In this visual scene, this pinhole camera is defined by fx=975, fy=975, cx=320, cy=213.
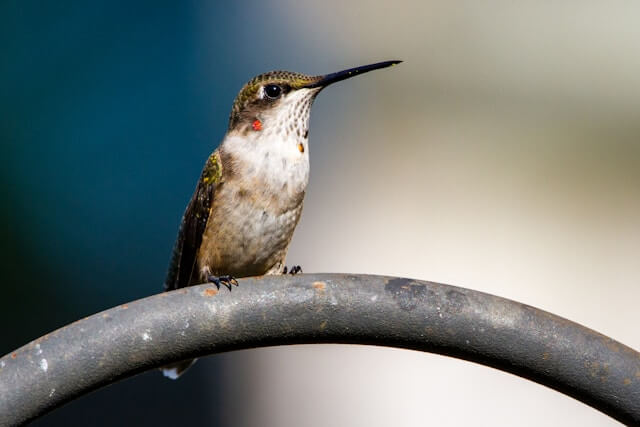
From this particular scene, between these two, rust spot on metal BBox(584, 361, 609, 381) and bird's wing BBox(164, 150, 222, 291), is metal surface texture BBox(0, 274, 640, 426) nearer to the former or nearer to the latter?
rust spot on metal BBox(584, 361, 609, 381)

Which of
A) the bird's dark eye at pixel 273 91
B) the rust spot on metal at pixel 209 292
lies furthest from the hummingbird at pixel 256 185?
the rust spot on metal at pixel 209 292

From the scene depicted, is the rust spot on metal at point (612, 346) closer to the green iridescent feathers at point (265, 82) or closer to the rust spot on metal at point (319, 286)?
the rust spot on metal at point (319, 286)

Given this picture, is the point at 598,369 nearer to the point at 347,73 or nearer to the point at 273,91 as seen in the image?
the point at 347,73

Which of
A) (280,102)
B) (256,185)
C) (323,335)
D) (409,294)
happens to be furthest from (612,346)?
(280,102)

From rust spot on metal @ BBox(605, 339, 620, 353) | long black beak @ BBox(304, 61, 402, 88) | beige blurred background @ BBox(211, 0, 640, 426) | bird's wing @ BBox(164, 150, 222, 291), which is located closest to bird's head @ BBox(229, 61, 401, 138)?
long black beak @ BBox(304, 61, 402, 88)

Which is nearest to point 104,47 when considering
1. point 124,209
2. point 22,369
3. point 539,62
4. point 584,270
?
point 124,209

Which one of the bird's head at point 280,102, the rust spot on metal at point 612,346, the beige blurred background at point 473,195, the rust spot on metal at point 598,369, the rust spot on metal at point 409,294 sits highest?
the beige blurred background at point 473,195
